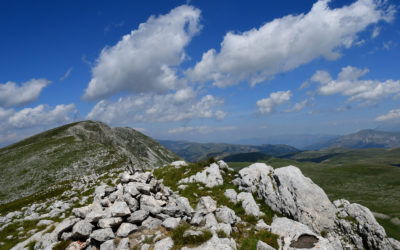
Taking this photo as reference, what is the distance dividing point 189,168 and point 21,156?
85.6 m

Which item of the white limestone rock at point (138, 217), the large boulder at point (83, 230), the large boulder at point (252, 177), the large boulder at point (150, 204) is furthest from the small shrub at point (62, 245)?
the large boulder at point (252, 177)

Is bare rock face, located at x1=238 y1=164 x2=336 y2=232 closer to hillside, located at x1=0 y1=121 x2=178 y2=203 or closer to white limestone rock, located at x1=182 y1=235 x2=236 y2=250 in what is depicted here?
white limestone rock, located at x1=182 y1=235 x2=236 y2=250

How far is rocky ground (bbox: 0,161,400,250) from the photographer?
1286 cm

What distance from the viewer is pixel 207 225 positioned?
1459cm

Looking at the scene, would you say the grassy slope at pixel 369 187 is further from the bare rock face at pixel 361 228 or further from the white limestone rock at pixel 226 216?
the white limestone rock at pixel 226 216

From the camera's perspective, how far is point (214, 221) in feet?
49.0

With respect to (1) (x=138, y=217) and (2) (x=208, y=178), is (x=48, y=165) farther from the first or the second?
(1) (x=138, y=217)

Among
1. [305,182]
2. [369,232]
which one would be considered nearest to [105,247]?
[305,182]

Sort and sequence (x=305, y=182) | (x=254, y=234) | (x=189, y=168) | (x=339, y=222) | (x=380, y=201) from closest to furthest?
(x=254, y=234)
(x=339, y=222)
(x=305, y=182)
(x=189, y=168)
(x=380, y=201)

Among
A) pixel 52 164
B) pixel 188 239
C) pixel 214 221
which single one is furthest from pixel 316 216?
pixel 52 164

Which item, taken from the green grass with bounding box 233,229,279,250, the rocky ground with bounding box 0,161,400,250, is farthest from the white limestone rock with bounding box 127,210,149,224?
Answer: the green grass with bounding box 233,229,279,250

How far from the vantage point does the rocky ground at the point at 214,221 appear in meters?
12.9

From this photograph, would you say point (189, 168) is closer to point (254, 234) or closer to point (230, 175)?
point (230, 175)

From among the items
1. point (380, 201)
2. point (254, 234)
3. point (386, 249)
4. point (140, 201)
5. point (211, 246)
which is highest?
point (140, 201)
